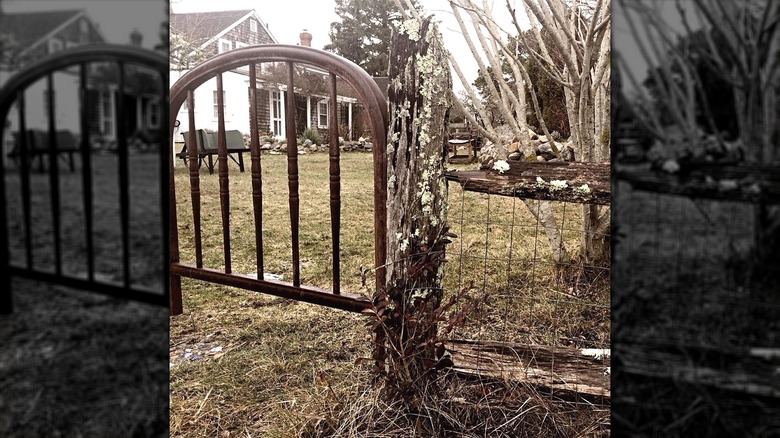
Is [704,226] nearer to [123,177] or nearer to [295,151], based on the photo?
[295,151]

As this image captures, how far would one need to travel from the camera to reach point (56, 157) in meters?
0.36

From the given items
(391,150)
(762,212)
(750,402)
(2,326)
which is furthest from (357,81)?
(2,326)

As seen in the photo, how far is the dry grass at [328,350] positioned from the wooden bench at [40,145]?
1.34 meters

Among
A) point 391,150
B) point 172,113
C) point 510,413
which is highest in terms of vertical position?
point 172,113

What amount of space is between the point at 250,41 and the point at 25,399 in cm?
1986

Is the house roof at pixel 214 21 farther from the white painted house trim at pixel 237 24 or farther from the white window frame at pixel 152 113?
the white window frame at pixel 152 113

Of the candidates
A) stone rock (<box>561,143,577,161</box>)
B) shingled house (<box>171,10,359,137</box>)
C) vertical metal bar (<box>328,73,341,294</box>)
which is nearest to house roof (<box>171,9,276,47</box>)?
shingled house (<box>171,10,359,137</box>)

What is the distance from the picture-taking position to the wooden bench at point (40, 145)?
1.12 feet

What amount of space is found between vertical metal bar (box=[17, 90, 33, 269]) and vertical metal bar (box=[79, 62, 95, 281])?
3cm

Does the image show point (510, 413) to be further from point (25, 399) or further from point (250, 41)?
point (250, 41)

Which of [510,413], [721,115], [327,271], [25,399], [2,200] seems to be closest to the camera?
[2,200]

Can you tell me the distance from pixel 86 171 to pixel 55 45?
80mm

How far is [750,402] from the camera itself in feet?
5.07

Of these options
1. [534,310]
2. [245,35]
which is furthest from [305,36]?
[534,310]
